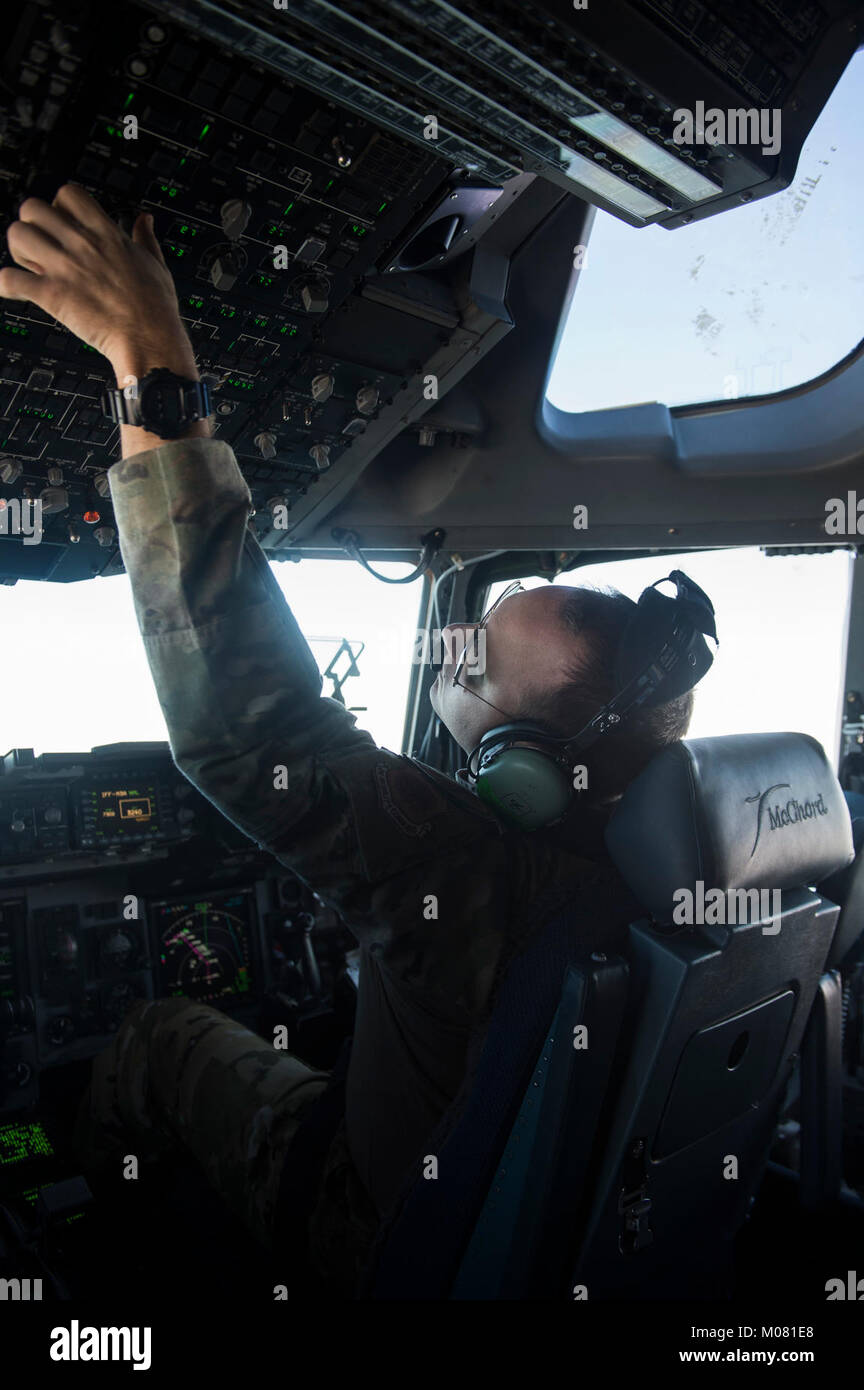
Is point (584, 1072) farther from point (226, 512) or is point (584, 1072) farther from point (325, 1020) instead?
point (325, 1020)

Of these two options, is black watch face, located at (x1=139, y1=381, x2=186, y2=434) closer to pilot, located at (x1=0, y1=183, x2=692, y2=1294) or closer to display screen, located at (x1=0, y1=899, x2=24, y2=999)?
pilot, located at (x1=0, y1=183, x2=692, y2=1294)

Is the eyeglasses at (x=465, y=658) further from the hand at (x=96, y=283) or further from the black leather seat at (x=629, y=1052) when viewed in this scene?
the hand at (x=96, y=283)

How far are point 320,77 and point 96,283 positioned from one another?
1.21 feet

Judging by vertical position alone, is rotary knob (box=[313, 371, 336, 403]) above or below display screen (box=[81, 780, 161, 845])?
above

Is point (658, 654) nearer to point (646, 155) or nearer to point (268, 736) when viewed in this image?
point (268, 736)

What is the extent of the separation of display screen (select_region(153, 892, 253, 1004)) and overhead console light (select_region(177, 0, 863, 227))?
218 cm

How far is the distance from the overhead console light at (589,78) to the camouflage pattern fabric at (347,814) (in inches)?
18.4

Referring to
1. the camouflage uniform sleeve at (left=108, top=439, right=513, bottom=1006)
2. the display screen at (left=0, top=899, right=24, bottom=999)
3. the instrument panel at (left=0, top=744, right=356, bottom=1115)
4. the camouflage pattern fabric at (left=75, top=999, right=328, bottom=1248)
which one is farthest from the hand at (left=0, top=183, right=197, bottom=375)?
the display screen at (left=0, top=899, right=24, bottom=999)

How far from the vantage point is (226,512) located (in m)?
1.00

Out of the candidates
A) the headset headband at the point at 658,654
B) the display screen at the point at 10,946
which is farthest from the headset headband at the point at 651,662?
the display screen at the point at 10,946

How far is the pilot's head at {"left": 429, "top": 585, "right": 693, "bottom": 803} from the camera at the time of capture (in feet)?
4.17
